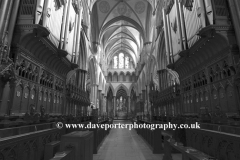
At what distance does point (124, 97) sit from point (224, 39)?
31.5m

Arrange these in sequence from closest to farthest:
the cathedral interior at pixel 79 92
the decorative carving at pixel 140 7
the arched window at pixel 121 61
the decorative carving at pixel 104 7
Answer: the cathedral interior at pixel 79 92, the decorative carving at pixel 140 7, the decorative carving at pixel 104 7, the arched window at pixel 121 61

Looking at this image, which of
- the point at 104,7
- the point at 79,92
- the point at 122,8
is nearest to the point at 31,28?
the point at 79,92

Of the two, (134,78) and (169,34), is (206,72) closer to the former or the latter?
(169,34)

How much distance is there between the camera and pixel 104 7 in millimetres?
19828

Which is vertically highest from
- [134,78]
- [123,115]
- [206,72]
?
[134,78]

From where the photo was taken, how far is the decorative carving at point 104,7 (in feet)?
64.1

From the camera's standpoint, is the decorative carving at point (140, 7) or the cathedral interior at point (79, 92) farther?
the decorative carving at point (140, 7)

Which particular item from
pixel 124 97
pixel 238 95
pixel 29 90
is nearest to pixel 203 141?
pixel 238 95

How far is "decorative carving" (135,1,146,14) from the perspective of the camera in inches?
764

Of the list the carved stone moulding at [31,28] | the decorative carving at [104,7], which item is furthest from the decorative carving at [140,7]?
the carved stone moulding at [31,28]

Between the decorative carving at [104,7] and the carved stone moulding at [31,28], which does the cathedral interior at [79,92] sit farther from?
the decorative carving at [104,7]

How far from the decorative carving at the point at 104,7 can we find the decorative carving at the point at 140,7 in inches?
158

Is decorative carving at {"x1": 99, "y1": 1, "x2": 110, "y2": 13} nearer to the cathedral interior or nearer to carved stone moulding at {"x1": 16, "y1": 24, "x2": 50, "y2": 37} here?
the cathedral interior

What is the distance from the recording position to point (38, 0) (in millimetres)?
5219
